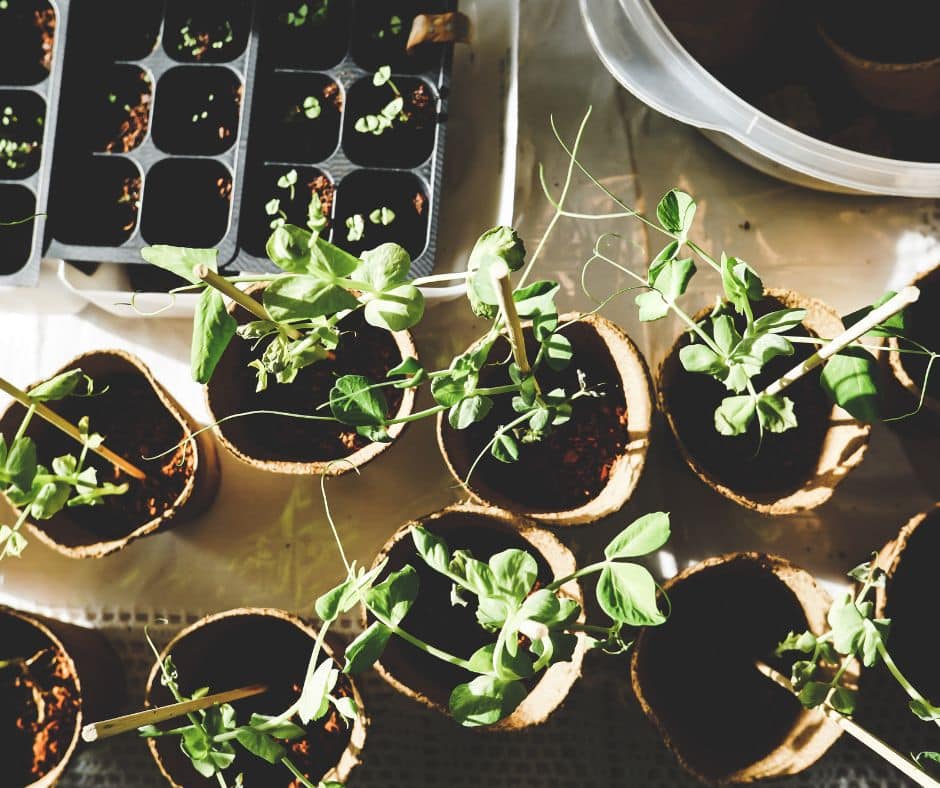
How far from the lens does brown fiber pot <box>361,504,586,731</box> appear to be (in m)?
0.81

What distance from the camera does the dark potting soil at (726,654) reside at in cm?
89

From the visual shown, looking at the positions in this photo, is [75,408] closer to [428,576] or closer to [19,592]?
[19,592]

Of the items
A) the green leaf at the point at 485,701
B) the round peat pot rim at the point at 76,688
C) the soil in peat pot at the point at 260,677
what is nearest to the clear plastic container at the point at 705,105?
the green leaf at the point at 485,701

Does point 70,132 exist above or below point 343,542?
above

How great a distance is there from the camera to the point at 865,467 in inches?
38.9

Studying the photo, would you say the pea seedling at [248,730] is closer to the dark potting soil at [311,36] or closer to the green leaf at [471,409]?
the green leaf at [471,409]

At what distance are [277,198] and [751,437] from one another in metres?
0.63

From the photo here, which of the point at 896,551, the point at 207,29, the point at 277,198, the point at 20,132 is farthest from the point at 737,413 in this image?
the point at 20,132

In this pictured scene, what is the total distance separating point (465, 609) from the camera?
927mm

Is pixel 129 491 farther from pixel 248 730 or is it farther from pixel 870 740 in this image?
pixel 870 740

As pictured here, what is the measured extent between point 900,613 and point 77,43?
3.82 feet

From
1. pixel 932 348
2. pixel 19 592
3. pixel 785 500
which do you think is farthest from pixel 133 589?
pixel 932 348

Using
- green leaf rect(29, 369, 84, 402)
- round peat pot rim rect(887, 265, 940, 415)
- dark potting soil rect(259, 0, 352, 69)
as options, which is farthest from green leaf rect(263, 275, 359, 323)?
round peat pot rim rect(887, 265, 940, 415)

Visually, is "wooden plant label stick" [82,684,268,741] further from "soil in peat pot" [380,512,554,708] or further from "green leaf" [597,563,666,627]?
"green leaf" [597,563,666,627]
